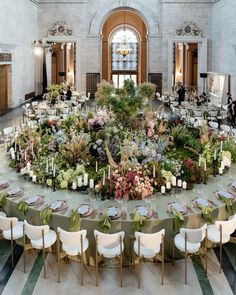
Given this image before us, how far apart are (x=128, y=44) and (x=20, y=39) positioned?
714 inches

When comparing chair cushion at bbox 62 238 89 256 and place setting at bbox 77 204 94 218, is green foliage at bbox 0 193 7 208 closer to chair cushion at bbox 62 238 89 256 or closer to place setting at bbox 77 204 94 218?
place setting at bbox 77 204 94 218

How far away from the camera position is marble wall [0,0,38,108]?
68.3 feet

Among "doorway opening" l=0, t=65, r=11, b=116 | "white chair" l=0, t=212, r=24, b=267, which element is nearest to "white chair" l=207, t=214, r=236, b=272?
"white chair" l=0, t=212, r=24, b=267

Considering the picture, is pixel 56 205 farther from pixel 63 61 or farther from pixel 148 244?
pixel 63 61

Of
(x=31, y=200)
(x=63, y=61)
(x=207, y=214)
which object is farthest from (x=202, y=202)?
(x=63, y=61)

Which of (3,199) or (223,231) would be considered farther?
(3,199)

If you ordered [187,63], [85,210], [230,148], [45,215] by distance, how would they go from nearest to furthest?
[45,215]
[85,210]
[230,148]
[187,63]

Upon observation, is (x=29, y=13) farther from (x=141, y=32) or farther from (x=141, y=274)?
(x=141, y=274)

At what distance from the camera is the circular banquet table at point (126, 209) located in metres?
6.85

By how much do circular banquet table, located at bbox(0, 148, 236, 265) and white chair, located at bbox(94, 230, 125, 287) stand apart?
1.40ft

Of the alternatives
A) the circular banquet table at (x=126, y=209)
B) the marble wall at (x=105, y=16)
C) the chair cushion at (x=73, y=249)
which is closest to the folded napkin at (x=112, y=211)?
the circular banquet table at (x=126, y=209)

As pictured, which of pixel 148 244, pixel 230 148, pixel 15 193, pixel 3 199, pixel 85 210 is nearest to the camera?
pixel 148 244

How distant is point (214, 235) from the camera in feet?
22.2

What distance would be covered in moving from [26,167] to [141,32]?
3072 centimetres
